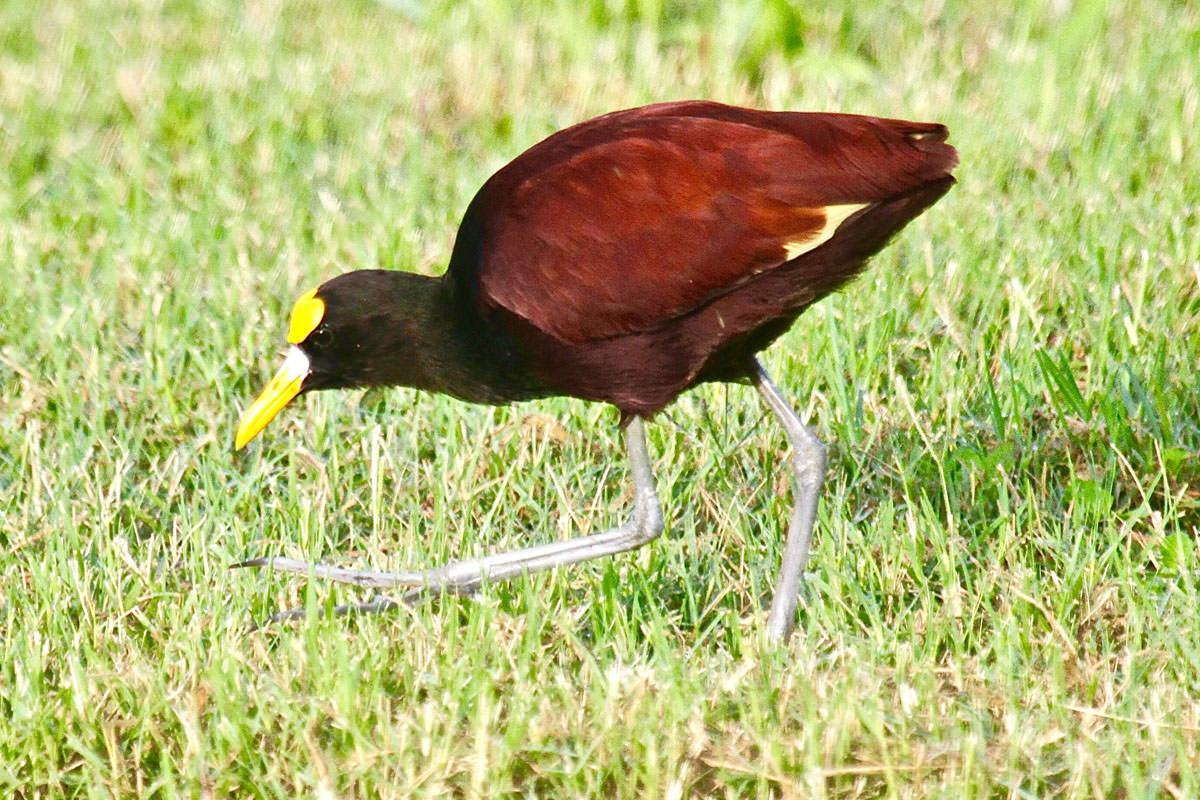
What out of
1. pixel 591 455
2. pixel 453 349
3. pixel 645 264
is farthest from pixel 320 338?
pixel 591 455

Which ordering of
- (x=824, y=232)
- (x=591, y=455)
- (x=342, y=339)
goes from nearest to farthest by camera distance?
(x=824, y=232), (x=342, y=339), (x=591, y=455)

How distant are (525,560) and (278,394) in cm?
72

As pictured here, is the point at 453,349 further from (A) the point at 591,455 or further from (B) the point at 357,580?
(A) the point at 591,455

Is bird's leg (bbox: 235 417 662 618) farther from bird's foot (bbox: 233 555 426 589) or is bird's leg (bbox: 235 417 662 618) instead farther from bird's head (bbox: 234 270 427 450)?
bird's head (bbox: 234 270 427 450)

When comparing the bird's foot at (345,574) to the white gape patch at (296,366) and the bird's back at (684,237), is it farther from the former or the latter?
the bird's back at (684,237)

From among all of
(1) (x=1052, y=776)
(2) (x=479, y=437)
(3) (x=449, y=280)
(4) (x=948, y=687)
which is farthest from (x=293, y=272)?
(1) (x=1052, y=776)

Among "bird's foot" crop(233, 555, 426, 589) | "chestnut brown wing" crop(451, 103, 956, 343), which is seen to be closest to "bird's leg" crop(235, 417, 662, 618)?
"bird's foot" crop(233, 555, 426, 589)

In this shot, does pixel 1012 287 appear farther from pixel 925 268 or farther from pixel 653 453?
pixel 653 453

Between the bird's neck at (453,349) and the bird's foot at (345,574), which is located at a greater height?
the bird's neck at (453,349)

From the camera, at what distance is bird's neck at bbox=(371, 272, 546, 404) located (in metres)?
3.88

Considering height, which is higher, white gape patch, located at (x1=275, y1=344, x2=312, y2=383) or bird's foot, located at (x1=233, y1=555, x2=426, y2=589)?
white gape patch, located at (x1=275, y1=344, x2=312, y2=383)

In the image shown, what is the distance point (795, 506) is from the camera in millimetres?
4070

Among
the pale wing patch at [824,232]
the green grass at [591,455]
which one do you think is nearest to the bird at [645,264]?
the pale wing patch at [824,232]

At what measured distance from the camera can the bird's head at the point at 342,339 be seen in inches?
158
